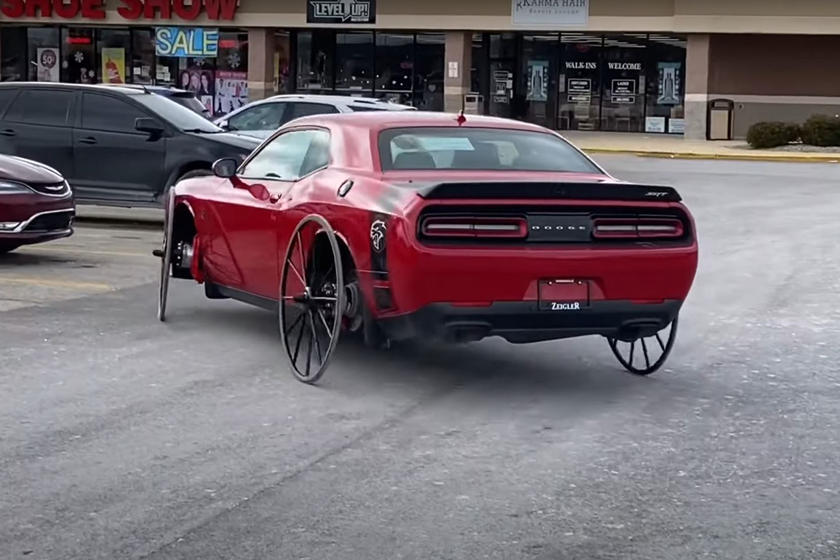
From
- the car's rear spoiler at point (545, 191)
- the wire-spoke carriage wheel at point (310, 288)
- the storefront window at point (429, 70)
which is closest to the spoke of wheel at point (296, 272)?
the wire-spoke carriage wheel at point (310, 288)

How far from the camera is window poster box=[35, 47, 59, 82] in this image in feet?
150

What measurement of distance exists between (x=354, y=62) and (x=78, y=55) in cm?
946

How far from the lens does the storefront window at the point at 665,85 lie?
4172 cm

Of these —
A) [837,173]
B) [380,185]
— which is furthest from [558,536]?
[837,173]

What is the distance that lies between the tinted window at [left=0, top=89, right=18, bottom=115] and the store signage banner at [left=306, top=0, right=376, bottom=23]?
25.4 m

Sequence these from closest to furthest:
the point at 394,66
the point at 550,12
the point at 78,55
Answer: the point at 550,12
the point at 394,66
the point at 78,55

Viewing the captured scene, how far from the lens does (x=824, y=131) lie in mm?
34406

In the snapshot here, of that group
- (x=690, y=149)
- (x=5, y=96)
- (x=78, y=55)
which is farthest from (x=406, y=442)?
(x=78, y=55)

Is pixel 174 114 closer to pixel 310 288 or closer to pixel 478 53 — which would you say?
pixel 310 288

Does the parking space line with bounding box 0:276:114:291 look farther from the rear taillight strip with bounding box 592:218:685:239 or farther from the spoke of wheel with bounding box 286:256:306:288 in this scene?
the rear taillight strip with bounding box 592:218:685:239

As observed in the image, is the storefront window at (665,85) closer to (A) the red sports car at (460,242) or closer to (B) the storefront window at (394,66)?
(B) the storefront window at (394,66)

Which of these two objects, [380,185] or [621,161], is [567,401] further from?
[621,161]

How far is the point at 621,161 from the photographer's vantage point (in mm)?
31219

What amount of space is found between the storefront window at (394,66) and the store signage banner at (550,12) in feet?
13.1
